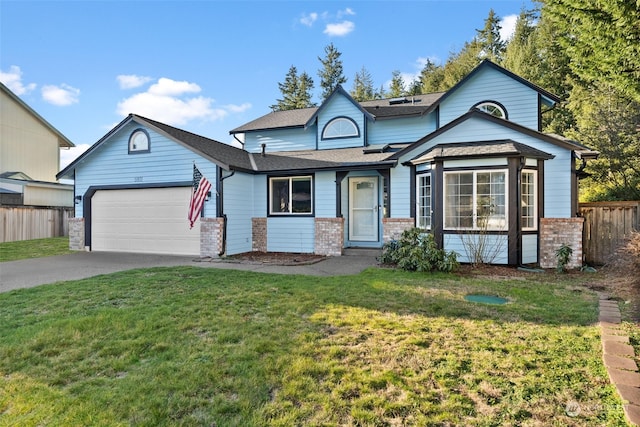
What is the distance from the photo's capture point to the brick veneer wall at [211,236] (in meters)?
11.2

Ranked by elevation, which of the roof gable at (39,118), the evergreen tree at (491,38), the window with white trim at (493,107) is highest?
A: the evergreen tree at (491,38)

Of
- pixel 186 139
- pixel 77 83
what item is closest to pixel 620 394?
pixel 186 139

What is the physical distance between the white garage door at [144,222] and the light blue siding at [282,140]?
4756mm

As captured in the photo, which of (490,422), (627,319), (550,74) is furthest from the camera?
(550,74)

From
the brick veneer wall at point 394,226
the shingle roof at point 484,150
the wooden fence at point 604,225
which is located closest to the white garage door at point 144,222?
the brick veneer wall at point 394,226

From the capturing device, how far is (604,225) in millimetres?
9938

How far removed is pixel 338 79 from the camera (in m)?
41.4

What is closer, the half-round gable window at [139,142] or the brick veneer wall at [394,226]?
the brick veneer wall at [394,226]

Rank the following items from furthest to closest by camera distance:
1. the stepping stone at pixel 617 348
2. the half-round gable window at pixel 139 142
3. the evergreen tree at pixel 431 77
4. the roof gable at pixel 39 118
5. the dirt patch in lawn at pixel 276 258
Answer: the evergreen tree at pixel 431 77 < the roof gable at pixel 39 118 < the half-round gable window at pixel 139 142 < the dirt patch in lawn at pixel 276 258 < the stepping stone at pixel 617 348

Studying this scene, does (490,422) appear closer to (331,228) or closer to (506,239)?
(506,239)

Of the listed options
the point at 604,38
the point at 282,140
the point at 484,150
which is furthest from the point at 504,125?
the point at 282,140

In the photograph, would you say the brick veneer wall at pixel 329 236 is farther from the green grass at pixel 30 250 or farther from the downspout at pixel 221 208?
the green grass at pixel 30 250

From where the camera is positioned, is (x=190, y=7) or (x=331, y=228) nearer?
(x=331, y=228)

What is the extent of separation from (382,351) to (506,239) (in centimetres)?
692
